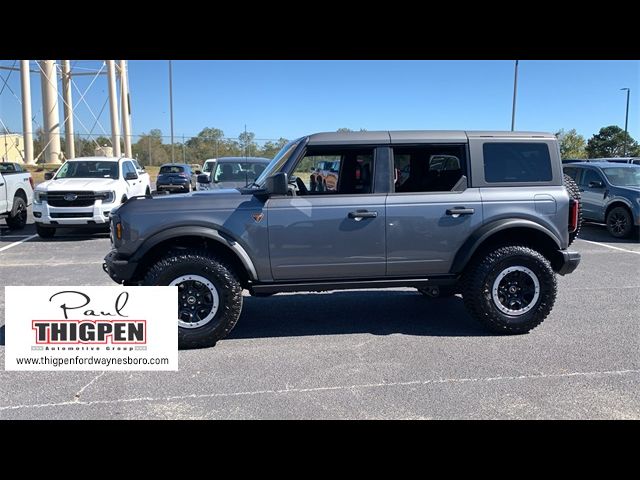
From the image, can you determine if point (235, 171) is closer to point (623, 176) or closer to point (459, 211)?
point (459, 211)

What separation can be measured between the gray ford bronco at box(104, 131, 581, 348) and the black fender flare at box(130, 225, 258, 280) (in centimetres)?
1

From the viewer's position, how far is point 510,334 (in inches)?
209

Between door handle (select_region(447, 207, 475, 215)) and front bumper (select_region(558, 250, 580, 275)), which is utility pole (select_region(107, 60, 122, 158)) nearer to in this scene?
door handle (select_region(447, 207, 475, 215))

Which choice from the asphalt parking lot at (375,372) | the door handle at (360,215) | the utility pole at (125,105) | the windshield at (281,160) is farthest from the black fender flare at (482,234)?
Result: the utility pole at (125,105)

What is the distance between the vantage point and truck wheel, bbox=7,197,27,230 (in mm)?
12605

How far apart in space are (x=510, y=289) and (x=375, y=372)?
1831 millimetres

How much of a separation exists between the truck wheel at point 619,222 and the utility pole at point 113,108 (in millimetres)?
32304

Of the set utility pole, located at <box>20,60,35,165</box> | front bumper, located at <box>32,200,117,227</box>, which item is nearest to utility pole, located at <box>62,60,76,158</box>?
utility pole, located at <box>20,60,35,165</box>

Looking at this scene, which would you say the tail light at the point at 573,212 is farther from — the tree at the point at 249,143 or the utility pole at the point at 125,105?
the utility pole at the point at 125,105

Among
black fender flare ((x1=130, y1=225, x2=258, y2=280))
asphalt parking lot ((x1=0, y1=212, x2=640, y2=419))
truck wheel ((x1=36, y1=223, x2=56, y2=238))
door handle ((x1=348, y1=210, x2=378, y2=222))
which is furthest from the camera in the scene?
truck wheel ((x1=36, y1=223, x2=56, y2=238))
